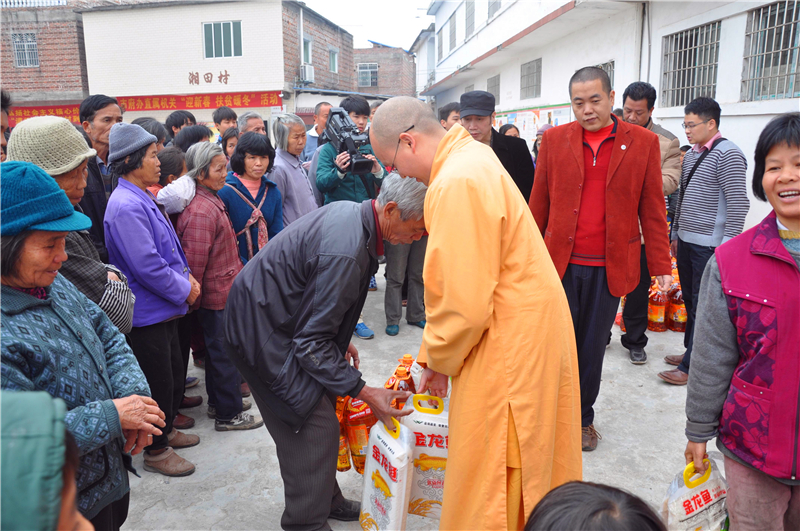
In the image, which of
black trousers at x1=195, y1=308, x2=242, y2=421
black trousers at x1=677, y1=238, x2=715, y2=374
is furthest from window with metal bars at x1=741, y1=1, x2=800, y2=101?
black trousers at x1=195, y1=308, x2=242, y2=421

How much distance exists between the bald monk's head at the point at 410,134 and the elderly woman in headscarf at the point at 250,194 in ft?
6.89

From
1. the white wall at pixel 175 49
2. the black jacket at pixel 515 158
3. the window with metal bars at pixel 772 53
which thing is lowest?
the black jacket at pixel 515 158

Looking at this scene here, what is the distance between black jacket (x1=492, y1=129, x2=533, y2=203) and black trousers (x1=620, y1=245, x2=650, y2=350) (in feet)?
3.83

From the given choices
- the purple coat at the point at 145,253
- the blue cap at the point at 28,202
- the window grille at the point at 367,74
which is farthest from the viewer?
the window grille at the point at 367,74

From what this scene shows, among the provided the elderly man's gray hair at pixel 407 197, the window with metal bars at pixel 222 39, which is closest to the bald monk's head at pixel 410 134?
the elderly man's gray hair at pixel 407 197

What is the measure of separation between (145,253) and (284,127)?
88.3 inches

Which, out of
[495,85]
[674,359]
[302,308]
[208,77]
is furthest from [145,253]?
[208,77]

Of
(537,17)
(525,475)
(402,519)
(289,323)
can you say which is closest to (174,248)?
(289,323)

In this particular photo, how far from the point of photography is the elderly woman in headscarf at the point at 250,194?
3.78 m

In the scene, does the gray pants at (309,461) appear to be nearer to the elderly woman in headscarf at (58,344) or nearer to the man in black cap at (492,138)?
the elderly woman in headscarf at (58,344)

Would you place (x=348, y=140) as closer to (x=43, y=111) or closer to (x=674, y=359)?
(x=674, y=359)

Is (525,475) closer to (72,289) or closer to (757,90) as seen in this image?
(72,289)

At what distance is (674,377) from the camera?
12.8ft

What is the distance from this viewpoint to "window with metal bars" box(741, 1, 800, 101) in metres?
4.93
